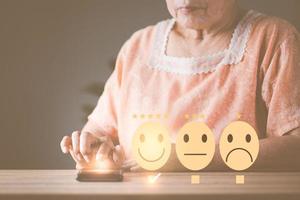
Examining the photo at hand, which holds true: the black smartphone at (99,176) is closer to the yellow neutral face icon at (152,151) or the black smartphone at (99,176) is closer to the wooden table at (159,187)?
the wooden table at (159,187)

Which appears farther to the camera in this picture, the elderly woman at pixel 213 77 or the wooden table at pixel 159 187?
the elderly woman at pixel 213 77

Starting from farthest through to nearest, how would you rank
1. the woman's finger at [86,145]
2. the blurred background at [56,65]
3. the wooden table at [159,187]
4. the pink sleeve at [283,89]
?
1. the blurred background at [56,65]
2. the pink sleeve at [283,89]
3. the woman's finger at [86,145]
4. the wooden table at [159,187]

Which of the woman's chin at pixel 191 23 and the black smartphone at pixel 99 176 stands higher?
the woman's chin at pixel 191 23

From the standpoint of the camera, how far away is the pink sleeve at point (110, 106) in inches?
54.1

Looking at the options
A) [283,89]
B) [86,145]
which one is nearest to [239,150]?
[283,89]

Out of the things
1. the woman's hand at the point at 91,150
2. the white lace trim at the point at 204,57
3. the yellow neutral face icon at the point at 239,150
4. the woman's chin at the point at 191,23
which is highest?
the woman's chin at the point at 191,23

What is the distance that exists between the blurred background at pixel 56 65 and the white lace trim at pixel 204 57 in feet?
0.18

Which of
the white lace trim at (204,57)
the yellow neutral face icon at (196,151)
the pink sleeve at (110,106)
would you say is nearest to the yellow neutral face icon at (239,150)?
the yellow neutral face icon at (196,151)

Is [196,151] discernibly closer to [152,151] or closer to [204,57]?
[152,151]

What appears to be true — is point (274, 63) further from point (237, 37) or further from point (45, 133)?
point (45, 133)

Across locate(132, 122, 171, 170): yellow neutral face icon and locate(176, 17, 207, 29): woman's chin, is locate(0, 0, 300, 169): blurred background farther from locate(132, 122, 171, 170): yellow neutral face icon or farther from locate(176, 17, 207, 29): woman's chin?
locate(132, 122, 171, 170): yellow neutral face icon

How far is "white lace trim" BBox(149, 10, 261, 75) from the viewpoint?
1300 millimetres

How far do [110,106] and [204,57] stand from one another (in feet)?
0.85

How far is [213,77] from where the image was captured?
1.30m
